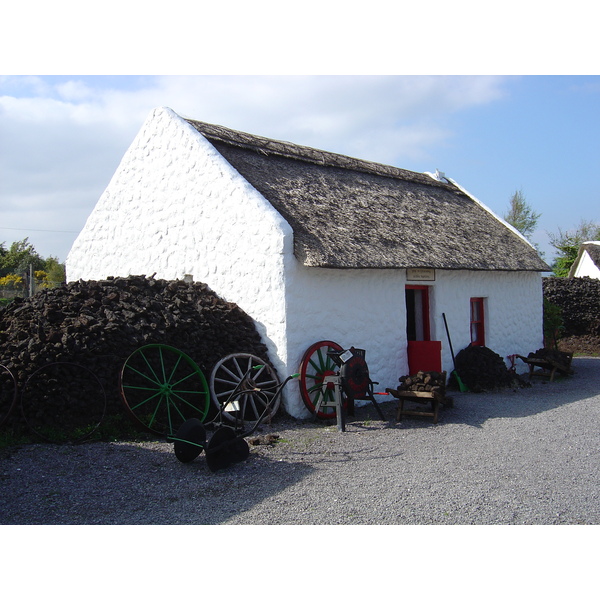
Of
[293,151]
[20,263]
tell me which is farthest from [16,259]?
[293,151]

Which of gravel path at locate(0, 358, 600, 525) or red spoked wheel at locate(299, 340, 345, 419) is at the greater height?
red spoked wheel at locate(299, 340, 345, 419)

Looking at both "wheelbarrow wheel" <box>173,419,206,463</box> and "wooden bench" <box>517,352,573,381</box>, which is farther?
"wooden bench" <box>517,352,573,381</box>

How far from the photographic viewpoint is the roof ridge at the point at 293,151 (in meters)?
10.8

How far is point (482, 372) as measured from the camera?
11109 mm

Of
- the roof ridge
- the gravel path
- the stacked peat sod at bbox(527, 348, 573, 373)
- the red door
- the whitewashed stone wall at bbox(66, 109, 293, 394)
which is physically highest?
the roof ridge

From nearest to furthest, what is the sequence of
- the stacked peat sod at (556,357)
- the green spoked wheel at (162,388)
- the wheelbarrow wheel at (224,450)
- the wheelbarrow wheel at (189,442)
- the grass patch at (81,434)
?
the wheelbarrow wheel at (224,450) → the wheelbarrow wheel at (189,442) → the grass patch at (81,434) → the green spoked wheel at (162,388) → the stacked peat sod at (556,357)

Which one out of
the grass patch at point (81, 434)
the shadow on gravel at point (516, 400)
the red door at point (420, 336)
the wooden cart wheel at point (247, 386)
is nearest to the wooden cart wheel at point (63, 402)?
the grass patch at point (81, 434)

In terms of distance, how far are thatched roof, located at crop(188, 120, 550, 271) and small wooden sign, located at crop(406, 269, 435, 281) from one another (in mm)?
353

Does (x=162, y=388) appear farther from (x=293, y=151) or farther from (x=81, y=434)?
(x=293, y=151)

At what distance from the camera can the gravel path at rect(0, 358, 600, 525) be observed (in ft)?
16.1

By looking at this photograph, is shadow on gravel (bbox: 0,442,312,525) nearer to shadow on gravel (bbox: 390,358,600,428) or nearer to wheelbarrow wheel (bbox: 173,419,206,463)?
wheelbarrow wheel (bbox: 173,419,206,463)

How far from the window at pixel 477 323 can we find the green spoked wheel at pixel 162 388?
665cm

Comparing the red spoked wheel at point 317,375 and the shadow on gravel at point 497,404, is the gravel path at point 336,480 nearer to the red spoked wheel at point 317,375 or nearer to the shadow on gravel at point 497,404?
the shadow on gravel at point 497,404

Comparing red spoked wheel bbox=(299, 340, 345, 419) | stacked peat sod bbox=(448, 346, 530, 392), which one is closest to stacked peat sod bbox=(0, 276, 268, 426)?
red spoked wheel bbox=(299, 340, 345, 419)
